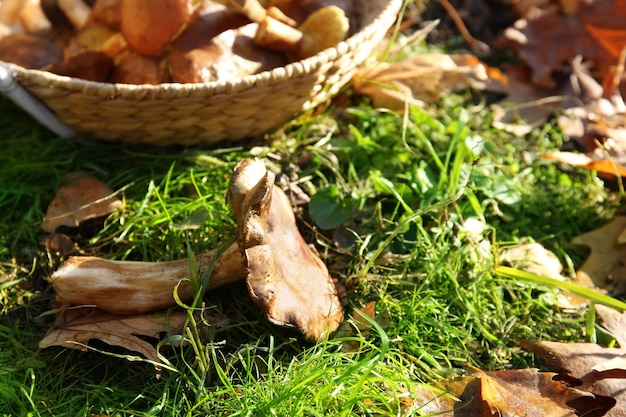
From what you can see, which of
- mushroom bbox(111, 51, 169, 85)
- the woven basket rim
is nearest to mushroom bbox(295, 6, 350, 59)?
the woven basket rim

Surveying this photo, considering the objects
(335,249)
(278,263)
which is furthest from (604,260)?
(278,263)

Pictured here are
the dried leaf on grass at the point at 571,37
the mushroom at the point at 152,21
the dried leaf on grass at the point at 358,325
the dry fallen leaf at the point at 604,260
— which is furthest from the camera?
the dried leaf on grass at the point at 571,37

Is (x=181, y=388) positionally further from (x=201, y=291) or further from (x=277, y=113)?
(x=277, y=113)

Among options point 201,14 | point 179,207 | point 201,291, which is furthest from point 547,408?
point 201,14

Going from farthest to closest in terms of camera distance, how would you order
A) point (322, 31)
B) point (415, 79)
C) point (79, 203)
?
point (415, 79), point (322, 31), point (79, 203)

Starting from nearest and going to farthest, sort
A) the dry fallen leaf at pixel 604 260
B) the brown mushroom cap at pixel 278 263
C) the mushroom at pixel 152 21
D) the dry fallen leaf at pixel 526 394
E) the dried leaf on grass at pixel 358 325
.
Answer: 1. the brown mushroom cap at pixel 278 263
2. the dry fallen leaf at pixel 526 394
3. the dried leaf on grass at pixel 358 325
4. the mushroom at pixel 152 21
5. the dry fallen leaf at pixel 604 260

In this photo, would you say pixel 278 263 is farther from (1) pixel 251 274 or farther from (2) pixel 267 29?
(2) pixel 267 29

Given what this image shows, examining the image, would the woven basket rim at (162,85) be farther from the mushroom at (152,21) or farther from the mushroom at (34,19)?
the mushroom at (34,19)

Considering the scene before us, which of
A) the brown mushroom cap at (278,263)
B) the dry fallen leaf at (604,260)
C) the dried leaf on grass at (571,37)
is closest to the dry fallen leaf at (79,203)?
the brown mushroom cap at (278,263)
